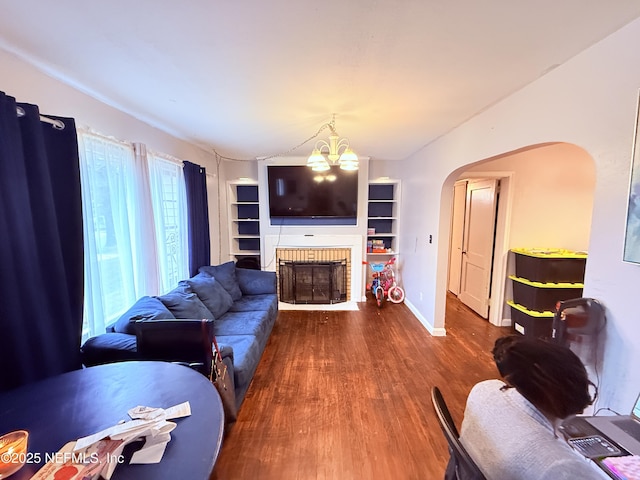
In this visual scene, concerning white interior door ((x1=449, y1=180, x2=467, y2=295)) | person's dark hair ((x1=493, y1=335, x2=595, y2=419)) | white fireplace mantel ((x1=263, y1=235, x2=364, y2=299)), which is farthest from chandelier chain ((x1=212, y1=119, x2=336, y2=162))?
white interior door ((x1=449, y1=180, x2=467, y2=295))

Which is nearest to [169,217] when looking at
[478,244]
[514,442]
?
[514,442]

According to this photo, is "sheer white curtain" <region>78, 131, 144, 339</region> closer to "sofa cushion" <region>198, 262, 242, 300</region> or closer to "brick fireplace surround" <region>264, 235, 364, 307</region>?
"sofa cushion" <region>198, 262, 242, 300</region>

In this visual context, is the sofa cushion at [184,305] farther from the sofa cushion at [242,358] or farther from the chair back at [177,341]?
the chair back at [177,341]

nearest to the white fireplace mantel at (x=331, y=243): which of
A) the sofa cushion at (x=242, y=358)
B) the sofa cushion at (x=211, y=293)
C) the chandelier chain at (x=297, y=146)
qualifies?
the chandelier chain at (x=297, y=146)

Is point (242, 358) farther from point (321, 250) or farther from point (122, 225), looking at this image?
point (321, 250)

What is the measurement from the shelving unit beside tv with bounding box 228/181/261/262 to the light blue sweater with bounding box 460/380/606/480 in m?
4.21

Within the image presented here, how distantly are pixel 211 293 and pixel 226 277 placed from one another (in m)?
0.57

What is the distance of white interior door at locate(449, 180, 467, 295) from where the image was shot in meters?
4.54

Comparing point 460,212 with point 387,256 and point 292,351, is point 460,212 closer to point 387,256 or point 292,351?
point 387,256

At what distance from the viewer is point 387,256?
4.99 m

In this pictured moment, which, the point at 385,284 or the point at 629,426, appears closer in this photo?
the point at 629,426

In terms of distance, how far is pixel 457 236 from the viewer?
15.5ft

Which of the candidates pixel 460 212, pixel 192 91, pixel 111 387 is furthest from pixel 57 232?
pixel 460 212

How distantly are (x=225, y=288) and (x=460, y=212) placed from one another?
391 cm
